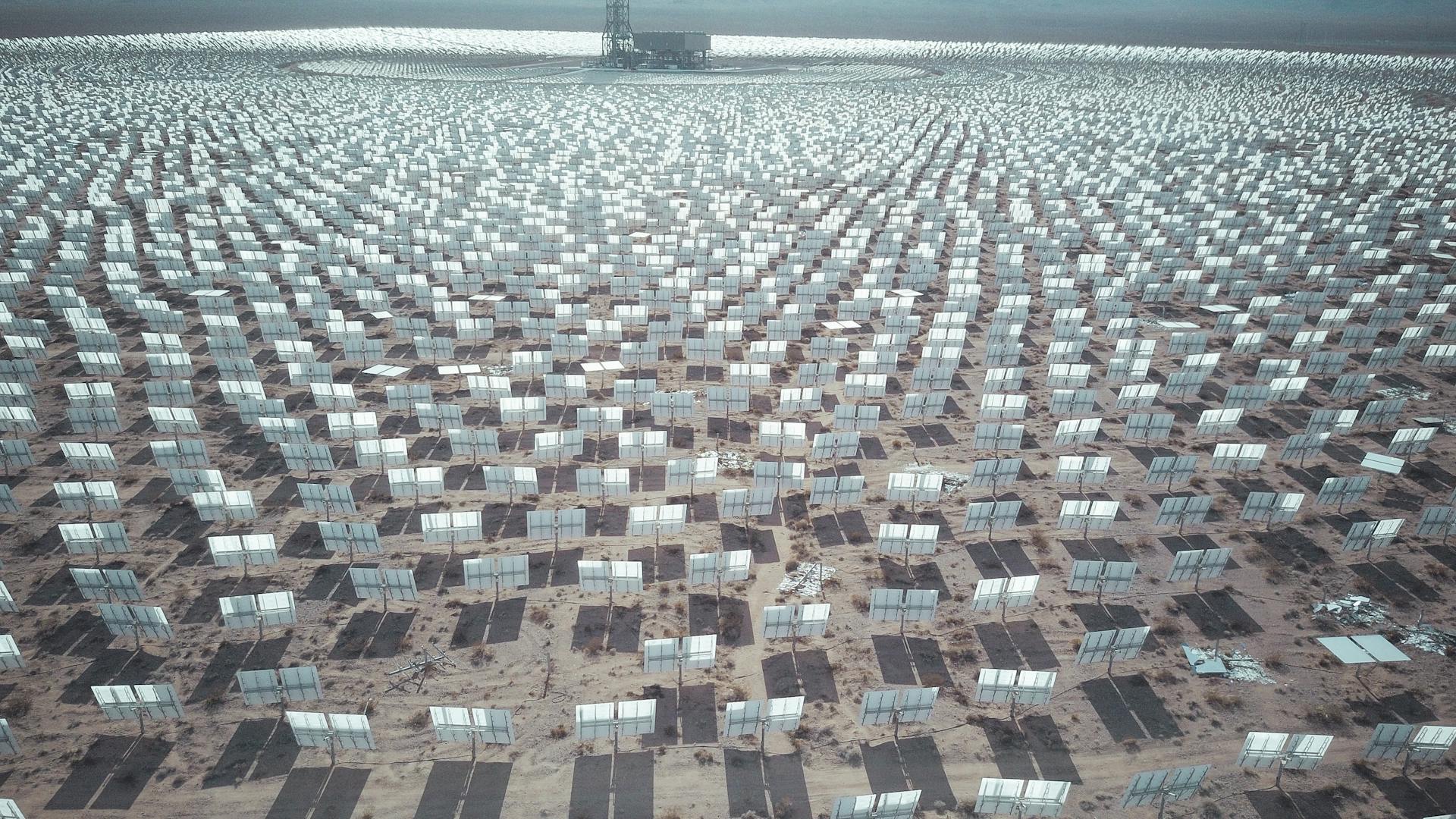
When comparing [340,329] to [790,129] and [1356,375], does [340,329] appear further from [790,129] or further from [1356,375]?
[790,129]

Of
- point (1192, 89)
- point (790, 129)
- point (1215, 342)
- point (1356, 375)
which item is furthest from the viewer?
point (1192, 89)

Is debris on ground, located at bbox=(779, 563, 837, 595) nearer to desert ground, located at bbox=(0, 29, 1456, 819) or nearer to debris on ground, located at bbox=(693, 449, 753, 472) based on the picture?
desert ground, located at bbox=(0, 29, 1456, 819)

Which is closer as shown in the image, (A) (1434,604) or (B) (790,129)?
(A) (1434,604)

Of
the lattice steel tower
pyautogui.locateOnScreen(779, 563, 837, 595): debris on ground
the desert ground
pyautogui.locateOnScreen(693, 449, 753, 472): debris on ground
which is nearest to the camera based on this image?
the desert ground

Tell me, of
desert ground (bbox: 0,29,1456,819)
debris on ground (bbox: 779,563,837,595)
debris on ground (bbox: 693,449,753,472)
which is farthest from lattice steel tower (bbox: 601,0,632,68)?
debris on ground (bbox: 779,563,837,595)

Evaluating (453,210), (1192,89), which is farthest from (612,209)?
(1192,89)

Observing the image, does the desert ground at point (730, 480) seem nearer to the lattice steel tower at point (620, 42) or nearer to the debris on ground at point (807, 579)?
the debris on ground at point (807, 579)

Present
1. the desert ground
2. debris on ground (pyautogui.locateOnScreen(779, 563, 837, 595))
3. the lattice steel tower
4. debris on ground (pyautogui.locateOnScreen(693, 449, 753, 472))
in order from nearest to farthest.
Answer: the desert ground < debris on ground (pyautogui.locateOnScreen(779, 563, 837, 595)) < debris on ground (pyautogui.locateOnScreen(693, 449, 753, 472)) < the lattice steel tower

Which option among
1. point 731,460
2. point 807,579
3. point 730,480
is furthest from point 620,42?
point 807,579

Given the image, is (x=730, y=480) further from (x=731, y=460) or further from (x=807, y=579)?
(x=807, y=579)
